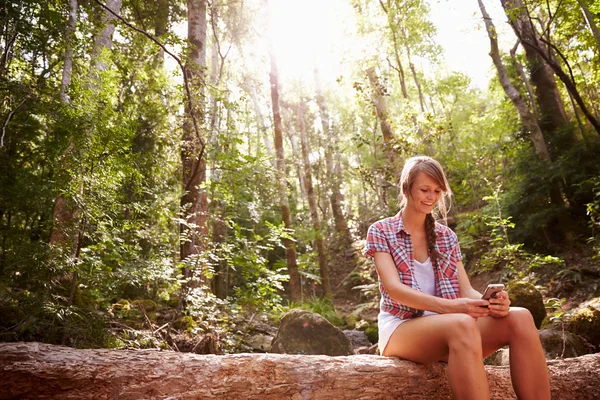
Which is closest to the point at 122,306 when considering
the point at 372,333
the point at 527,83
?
the point at 372,333

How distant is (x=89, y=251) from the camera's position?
15.0ft

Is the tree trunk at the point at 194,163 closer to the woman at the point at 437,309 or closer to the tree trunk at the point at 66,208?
the tree trunk at the point at 66,208

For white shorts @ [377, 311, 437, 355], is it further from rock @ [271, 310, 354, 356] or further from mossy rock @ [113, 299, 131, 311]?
mossy rock @ [113, 299, 131, 311]

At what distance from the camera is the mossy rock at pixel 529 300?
5820 mm

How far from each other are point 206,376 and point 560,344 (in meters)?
4.39

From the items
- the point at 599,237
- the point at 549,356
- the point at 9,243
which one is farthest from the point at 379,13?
the point at 9,243

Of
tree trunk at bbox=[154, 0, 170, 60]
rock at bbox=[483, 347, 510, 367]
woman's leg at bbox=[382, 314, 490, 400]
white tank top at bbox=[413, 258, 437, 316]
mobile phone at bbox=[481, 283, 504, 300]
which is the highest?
tree trunk at bbox=[154, 0, 170, 60]

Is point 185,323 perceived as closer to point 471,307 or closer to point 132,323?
point 132,323

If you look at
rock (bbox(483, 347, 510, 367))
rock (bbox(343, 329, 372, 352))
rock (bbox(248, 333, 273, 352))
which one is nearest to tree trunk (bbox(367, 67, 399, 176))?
rock (bbox(343, 329, 372, 352))

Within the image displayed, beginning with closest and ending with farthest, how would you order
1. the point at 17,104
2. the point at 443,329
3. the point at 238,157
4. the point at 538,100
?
the point at 443,329 → the point at 17,104 → the point at 238,157 → the point at 538,100

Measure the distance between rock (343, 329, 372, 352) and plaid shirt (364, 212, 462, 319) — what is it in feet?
17.9

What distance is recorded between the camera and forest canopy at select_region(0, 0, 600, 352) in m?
4.25

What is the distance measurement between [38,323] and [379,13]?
41.6ft

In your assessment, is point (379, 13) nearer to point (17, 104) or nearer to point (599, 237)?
point (599, 237)
